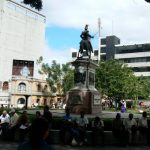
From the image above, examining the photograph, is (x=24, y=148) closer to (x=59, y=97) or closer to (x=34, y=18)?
→ (x=59, y=97)

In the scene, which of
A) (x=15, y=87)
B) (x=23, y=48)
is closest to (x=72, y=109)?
(x=15, y=87)

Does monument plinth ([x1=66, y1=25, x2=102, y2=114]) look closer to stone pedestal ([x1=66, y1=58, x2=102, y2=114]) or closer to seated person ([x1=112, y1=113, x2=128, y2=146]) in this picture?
stone pedestal ([x1=66, y1=58, x2=102, y2=114])

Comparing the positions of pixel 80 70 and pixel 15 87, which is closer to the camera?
pixel 80 70

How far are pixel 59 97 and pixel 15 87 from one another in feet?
38.8

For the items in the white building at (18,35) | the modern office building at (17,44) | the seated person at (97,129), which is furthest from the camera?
the white building at (18,35)

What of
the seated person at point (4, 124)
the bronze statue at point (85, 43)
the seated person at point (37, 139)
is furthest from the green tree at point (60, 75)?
the seated person at point (37, 139)

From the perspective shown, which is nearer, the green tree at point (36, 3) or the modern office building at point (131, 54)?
the green tree at point (36, 3)

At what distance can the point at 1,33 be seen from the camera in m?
106

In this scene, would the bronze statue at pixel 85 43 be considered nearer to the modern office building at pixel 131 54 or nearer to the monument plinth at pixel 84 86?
the monument plinth at pixel 84 86

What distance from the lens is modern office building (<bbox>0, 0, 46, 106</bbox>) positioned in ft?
345

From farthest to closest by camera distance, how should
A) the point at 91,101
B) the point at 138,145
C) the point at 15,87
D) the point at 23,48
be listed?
the point at 23,48 < the point at 15,87 < the point at 91,101 < the point at 138,145

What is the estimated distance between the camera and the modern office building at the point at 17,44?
105294 mm

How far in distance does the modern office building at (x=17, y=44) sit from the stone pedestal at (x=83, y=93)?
74.6m

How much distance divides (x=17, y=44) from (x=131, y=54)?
109 feet
